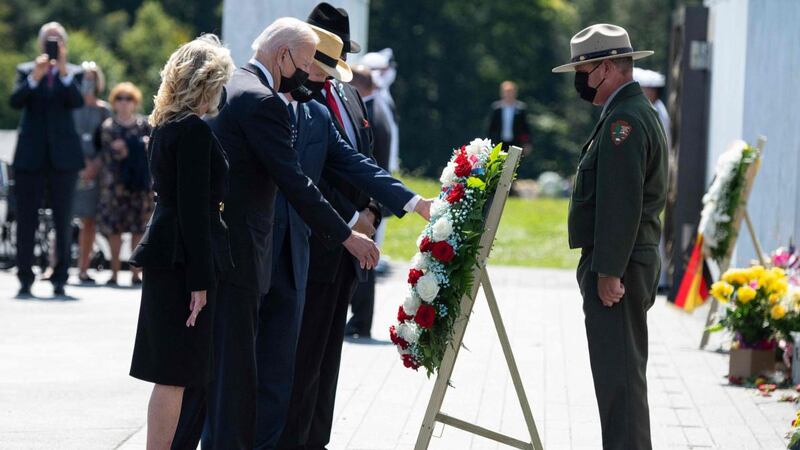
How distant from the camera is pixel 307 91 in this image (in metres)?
6.47

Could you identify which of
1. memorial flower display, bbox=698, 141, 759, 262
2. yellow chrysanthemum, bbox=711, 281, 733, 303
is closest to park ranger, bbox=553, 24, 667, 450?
yellow chrysanthemum, bbox=711, 281, 733, 303

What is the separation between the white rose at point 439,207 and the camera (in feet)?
20.3

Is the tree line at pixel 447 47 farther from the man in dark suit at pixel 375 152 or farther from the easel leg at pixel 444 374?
the easel leg at pixel 444 374

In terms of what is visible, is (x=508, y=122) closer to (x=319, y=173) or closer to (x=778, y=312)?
(x=778, y=312)

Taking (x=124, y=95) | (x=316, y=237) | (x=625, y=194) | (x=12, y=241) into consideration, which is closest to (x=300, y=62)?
(x=316, y=237)

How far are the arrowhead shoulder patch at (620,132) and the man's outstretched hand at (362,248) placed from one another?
3.60 ft

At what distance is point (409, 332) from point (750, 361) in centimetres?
372

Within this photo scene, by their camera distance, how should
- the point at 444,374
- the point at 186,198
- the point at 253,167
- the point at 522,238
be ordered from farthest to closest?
the point at 522,238, the point at 444,374, the point at 253,167, the point at 186,198

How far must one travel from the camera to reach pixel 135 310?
1207 centimetres

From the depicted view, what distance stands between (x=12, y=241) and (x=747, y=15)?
26.9ft

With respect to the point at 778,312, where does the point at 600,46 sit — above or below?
above

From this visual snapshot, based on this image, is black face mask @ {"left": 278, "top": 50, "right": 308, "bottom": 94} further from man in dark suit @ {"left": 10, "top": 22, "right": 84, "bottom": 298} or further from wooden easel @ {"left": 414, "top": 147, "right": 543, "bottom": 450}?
man in dark suit @ {"left": 10, "top": 22, "right": 84, "bottom": 298}

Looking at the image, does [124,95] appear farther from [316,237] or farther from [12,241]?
[316,237]

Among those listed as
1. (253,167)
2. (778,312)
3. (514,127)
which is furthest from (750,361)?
(514,127)
